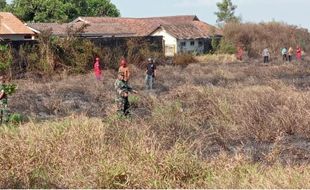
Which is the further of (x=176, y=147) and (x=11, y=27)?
(x=11, y=27)

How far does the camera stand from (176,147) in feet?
26.9

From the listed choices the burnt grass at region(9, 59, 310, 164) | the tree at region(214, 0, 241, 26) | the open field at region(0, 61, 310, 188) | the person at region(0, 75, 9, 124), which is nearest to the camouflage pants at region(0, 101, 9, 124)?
the person at region(0, 75, 9, 124)

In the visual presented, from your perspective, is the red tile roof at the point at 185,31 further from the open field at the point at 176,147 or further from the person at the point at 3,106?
the person at the point at 3,106

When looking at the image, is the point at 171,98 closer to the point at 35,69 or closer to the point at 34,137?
the point at 34,137

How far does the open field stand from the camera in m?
7.52

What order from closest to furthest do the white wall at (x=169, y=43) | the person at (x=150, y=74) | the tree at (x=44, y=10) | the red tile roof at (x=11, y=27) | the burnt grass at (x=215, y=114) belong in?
the burnt grass at (x=215, y=114)
the person at (x=150, y=74)
the red tile roof at (x=11, y=27)
the white wall at (x=169, y=43)
the tree at (x=44, y=10)

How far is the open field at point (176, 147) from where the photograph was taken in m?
7.52

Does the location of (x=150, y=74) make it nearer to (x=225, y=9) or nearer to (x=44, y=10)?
(x=44, y=10)

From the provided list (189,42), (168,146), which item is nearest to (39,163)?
(168,146)

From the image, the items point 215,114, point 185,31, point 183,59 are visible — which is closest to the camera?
point 215,114

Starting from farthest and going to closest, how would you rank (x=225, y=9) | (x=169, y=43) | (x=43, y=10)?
(x=225, y=9), (x=43, y=10), (x=169, y=43)

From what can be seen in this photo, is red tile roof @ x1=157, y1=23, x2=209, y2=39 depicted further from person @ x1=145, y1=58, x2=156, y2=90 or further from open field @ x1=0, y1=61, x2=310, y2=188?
open field @ x1=0, y1=61, x2=310, y2=188

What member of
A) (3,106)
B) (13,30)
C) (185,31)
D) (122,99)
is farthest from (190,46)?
(3,106)

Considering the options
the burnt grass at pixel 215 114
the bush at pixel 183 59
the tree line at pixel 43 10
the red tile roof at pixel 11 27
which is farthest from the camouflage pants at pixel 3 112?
the tree line at pixel 43 10
